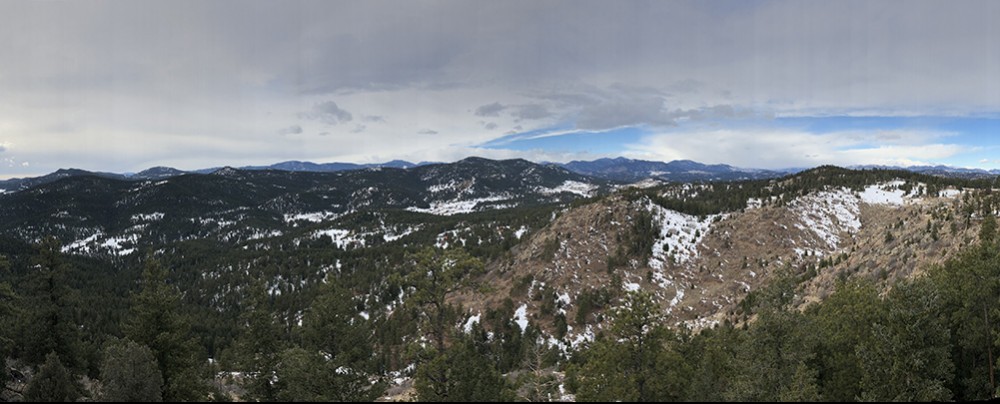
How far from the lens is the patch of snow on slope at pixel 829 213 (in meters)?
87.7

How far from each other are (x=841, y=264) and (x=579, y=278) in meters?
39.5

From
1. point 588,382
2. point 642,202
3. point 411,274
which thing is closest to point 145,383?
point 411,274

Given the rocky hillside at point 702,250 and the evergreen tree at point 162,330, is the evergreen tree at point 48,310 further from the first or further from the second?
the rocky hillside at point 702,250

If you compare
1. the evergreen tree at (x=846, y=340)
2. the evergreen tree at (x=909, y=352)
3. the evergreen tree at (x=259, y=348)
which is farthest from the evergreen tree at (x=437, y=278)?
the evergreen tree at (x=846, y=340)

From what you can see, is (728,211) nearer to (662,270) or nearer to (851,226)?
(851,226)

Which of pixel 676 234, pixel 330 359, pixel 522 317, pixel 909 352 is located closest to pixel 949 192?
pixel 676 234

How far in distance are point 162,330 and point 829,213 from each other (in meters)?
114

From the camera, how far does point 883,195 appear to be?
100000 mm

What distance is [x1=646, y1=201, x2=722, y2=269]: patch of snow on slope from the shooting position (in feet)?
286

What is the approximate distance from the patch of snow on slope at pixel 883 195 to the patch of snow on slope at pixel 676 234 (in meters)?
33.5

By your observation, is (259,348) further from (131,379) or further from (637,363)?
(637,363)

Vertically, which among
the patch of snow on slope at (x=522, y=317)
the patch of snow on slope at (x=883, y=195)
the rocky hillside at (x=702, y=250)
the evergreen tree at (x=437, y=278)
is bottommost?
the patch of snow on slope at (x=522, y=317)

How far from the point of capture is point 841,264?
59.0 m

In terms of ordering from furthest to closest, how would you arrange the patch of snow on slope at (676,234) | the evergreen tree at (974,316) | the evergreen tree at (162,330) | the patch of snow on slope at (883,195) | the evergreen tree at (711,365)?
the patch of snow on slope at (883,195) < the patch of snow on slope at (676,234) < the evergreen tree at (162,330) < the evergreen tree at (974,316) < the evergreen tree at (711,365)
